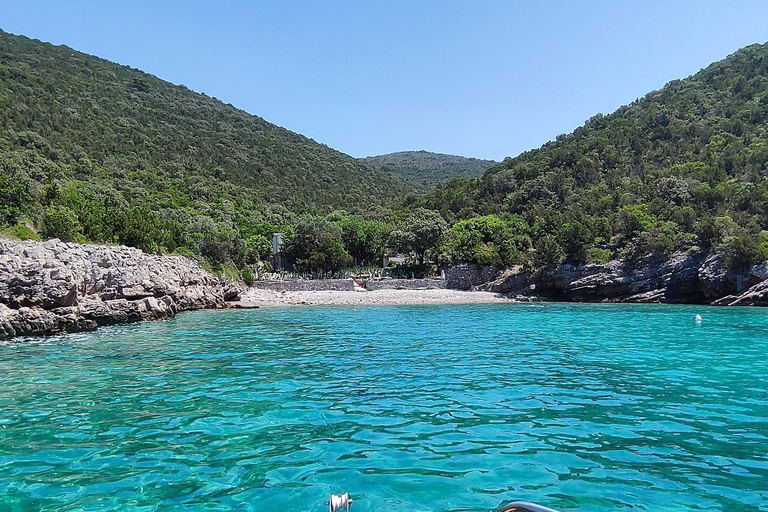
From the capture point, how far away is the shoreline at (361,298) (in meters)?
42.4

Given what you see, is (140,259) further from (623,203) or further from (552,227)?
(623,203)

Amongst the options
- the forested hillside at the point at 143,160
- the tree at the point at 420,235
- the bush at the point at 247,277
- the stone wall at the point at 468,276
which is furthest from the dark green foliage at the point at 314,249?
the stone wall at the point at 468,276

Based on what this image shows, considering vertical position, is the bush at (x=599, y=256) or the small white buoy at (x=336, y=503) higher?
the bush at (x=599, y=256)

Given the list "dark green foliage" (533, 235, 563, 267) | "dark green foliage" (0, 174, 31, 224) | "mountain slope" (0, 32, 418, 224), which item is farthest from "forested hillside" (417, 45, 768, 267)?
"dark green foliage" (0, 174, 31, 224)

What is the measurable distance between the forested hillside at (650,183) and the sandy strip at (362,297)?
27.9ft

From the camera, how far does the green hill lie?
14562 centimetres

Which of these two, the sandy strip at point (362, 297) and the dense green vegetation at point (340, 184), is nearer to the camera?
the sandy strip at point (362, 297)

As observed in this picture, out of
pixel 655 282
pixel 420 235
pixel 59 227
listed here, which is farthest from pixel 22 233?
pixel 655 282

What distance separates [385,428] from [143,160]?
78.3 m

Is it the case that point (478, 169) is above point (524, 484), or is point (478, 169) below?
above

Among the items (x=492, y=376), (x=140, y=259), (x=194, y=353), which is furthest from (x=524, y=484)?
(x=140, y=259)

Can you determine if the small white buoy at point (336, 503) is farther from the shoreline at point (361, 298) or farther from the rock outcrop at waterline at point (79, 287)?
the shoreline at point (361, 298)

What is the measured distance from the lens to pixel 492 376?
11.8 metres

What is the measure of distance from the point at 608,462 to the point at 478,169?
149849mm
